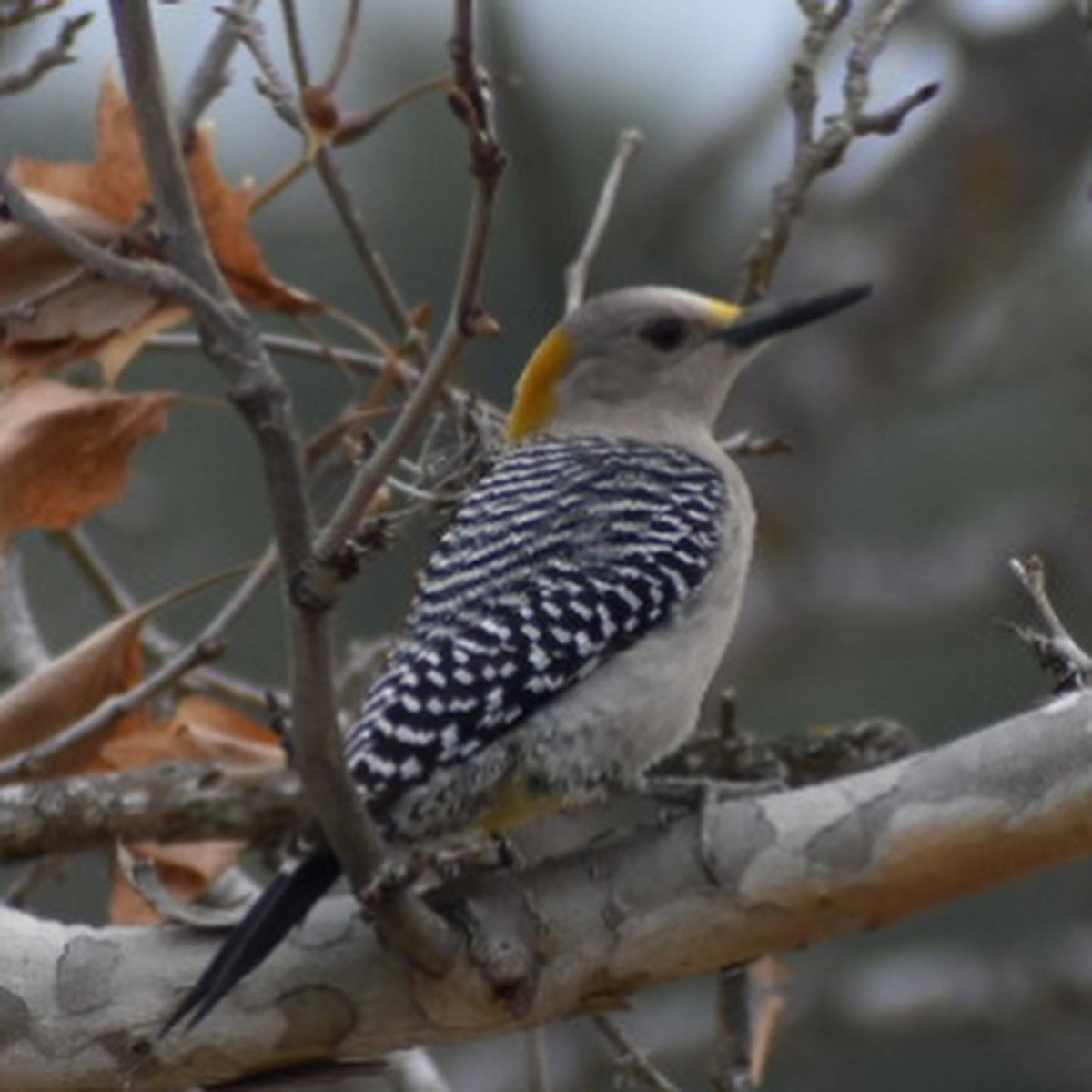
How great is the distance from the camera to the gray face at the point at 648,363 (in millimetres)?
5477

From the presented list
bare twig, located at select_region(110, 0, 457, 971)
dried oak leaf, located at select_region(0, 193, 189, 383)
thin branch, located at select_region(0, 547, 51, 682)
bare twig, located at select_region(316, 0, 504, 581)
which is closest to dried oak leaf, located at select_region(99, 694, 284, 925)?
thin branch, located at select_region(0, 547, 51, 682)

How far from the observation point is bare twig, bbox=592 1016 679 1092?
4.68m

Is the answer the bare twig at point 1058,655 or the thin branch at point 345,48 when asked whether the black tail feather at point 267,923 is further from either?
the thin branch at point 345,48

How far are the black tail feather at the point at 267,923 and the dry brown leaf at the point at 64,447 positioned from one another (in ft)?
3.30

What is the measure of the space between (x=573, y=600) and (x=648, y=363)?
3.44 feet

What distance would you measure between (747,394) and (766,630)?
0.71m

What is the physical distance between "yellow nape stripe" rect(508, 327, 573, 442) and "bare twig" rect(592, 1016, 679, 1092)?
116 cm

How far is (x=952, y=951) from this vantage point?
8.73 m

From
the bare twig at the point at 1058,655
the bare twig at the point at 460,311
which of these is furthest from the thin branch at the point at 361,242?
the bare twig at the point at 460,311

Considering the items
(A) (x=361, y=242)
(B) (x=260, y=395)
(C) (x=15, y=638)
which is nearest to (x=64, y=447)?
(A) (x=361, y=242)

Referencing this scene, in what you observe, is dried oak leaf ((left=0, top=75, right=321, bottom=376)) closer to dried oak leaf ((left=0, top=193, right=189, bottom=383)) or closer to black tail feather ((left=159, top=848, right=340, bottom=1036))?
dried oak leaf ((left=0, top=193, right=189, bottom=383))

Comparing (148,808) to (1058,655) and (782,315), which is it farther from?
(1058,655)

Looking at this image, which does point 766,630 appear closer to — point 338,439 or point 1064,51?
point 1064,51

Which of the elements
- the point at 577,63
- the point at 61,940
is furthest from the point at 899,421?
the point at 61,940
